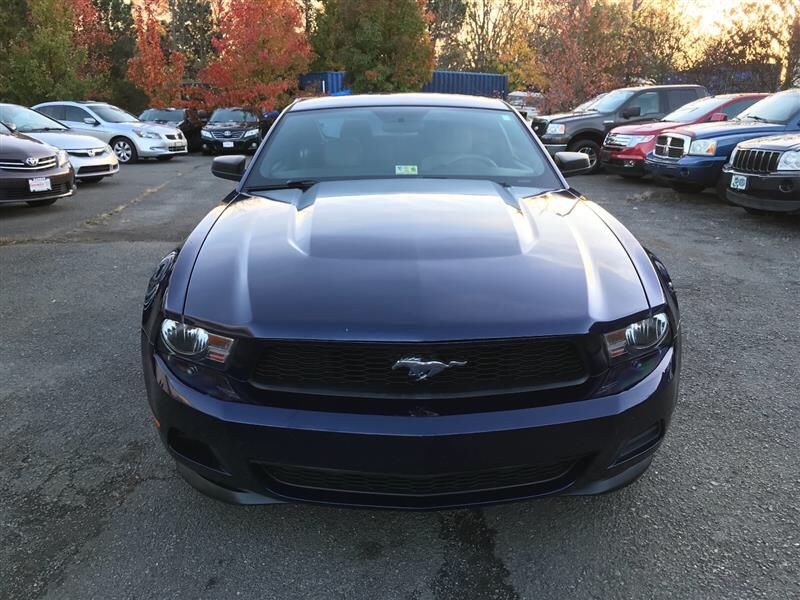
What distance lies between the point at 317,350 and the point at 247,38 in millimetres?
21409

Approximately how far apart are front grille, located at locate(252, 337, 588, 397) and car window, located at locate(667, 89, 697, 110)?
43.2ft

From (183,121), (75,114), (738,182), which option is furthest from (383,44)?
(738,182)

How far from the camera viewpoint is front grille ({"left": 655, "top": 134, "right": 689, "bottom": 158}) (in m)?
9.44

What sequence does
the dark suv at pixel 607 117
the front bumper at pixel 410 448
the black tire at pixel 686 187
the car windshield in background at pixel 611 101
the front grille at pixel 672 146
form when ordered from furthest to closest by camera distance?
the car windshield in background at pixel 611 101, the dark suv at pixel 607 117, the black tire at pixel 686 187, the front grille at pixel 672 146, the front bumper at pixel 410 448

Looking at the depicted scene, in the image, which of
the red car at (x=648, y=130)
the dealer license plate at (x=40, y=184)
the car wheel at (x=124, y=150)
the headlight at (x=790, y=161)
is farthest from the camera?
the car wheel at (x=124, y=150)

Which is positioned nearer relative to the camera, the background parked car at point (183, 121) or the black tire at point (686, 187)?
the black tire at point (686, 187)

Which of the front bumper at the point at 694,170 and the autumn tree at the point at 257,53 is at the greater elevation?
the autumn tree at the point at 257,53

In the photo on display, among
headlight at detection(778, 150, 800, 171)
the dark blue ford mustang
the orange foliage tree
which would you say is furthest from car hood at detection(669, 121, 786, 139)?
the orange foliage tree

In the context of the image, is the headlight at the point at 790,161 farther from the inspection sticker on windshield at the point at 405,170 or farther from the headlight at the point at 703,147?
the inspection sticker on windshield at the point at 405,170

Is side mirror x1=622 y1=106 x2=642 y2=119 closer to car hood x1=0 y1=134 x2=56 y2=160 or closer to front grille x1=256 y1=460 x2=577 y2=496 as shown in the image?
car hood x1=0 y1=134 x2=56 y2=160

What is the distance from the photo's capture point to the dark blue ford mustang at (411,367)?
1.91 m

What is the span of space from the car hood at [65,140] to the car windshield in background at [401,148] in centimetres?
898

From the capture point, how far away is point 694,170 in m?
9.23

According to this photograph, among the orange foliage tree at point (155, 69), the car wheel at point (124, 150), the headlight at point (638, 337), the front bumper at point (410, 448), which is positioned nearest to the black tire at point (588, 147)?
the car wheel at point (124, 150)
